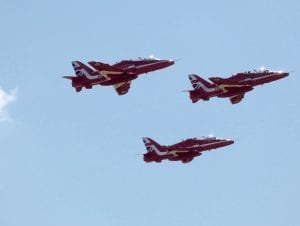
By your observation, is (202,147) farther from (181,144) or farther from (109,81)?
(109,81)

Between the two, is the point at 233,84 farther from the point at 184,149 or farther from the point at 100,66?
the point at 100,66

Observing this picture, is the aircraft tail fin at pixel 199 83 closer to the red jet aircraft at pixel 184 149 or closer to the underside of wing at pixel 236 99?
the underside of wing at pixel 236 99

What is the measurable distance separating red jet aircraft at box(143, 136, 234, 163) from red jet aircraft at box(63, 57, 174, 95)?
14715 mm

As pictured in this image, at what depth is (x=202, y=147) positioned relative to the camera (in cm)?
17512

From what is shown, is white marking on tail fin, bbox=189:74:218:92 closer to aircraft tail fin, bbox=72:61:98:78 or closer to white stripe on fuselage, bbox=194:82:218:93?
white stripe on fuselage, bbox=194:82:218:93

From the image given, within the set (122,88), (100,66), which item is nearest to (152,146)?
(122,88)

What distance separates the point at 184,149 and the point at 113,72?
2043 cm

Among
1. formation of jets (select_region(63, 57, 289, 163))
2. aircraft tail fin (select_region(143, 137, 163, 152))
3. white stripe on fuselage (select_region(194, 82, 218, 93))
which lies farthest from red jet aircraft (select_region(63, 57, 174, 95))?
aircraft tail fin (select_region(143, 137, 163, 152))

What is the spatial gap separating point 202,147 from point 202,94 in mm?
10766

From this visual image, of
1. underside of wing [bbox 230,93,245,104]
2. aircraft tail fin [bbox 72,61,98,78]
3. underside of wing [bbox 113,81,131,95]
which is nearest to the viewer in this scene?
aircraft tail fin [bbox 72,61,98,78]

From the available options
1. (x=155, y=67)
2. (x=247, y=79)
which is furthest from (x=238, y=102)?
(x=155, y=67)

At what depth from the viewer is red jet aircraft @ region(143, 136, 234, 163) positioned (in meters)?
174

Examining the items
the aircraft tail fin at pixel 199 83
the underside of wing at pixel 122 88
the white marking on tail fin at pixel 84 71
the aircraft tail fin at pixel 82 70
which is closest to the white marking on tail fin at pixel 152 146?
the underside of wing at pixel 122 88

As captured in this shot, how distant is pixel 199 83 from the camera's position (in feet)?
575
